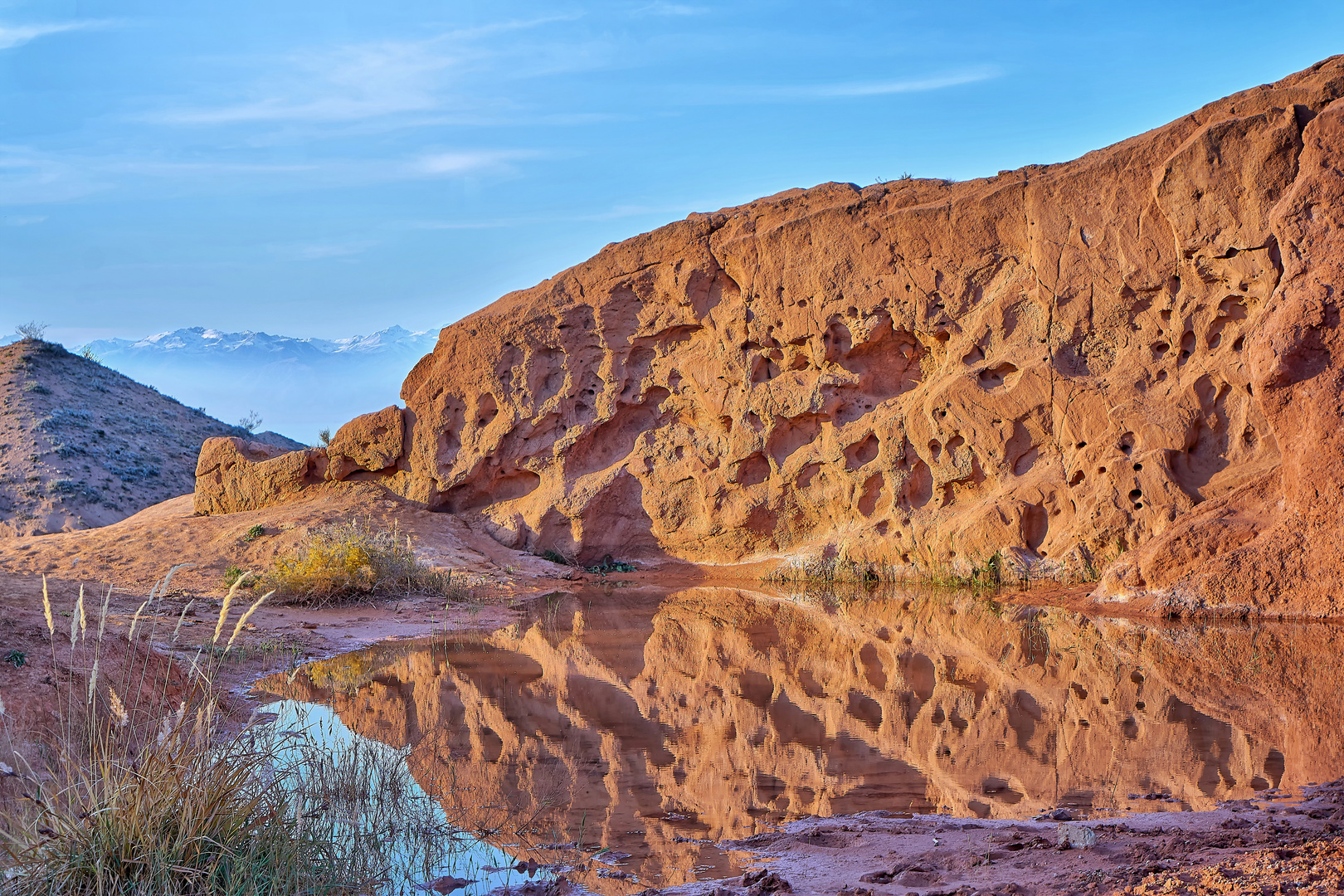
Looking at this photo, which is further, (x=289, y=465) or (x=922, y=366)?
(x=289, y=465)

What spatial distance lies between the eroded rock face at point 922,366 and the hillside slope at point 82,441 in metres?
12.8

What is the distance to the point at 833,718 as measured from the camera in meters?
6.82

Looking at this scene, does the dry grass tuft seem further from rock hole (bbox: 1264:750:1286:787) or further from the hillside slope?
the hillside slope

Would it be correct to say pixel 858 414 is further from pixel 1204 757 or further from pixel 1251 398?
pixel 1204 757

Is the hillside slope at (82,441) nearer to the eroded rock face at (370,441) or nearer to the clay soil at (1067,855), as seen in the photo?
the eroded rock face at (370,441)

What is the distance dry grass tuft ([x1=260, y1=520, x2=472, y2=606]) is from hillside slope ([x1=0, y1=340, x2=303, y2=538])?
1393 cm

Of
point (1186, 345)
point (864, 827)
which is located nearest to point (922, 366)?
point (1186, 345)

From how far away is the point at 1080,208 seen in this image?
14180 millimetres

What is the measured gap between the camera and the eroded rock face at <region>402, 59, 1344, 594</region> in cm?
1250

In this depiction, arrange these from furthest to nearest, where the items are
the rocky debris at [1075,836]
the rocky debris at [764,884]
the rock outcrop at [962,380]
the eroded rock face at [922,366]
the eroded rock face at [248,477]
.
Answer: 1. the eroded rock face at [248,477]
2. the eroded rock face at [922,366]
3. the rock outcrop at [962,380]
4. the rocky debris at [1075,836]
5. the rocky debris at [764,884]

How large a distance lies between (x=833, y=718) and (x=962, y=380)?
361 inches

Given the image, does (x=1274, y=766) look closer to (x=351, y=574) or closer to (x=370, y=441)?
(x=351, y=574)

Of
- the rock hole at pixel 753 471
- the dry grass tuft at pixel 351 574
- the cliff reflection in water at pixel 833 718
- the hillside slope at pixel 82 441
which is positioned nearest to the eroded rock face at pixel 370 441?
the dry grass tuft at pixel 351 574

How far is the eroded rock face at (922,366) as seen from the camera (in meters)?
12.5
